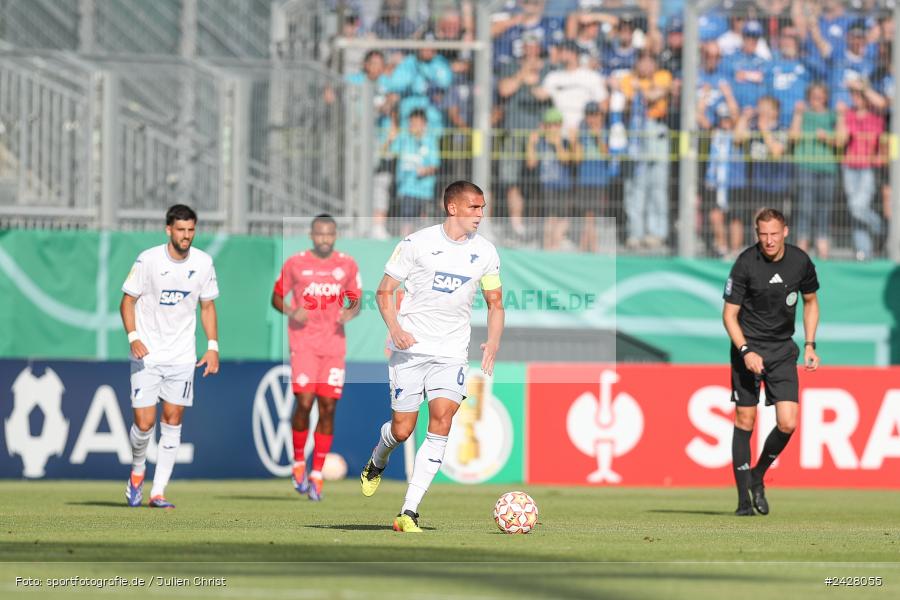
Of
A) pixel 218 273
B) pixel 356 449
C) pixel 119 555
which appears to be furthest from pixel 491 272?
pixel 218 273

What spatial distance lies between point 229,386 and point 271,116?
3.73 meters

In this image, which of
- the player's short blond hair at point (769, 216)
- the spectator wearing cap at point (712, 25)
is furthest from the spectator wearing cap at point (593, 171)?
the player's short blond hair at point (769, 216)

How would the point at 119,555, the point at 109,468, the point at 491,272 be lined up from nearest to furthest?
the point at 119,555 < the point at 491,272 < the point at 109,468

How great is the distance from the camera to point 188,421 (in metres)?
18.9

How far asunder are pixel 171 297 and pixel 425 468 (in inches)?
151

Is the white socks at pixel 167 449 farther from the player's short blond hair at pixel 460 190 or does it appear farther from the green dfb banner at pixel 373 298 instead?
the green dfb banner at pixel 373 298

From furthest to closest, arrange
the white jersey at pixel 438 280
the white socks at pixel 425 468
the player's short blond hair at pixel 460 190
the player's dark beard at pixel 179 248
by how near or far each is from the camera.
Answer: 1. the player's dark beard at pixel 179 248
2. the white jersey at pixel 438 280
3. the white socks at pixel 425 468
4. the player's short blond hair at pixel 460 190

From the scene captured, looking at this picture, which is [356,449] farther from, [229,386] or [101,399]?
[101,399]

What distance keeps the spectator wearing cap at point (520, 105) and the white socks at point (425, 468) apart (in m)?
10.3

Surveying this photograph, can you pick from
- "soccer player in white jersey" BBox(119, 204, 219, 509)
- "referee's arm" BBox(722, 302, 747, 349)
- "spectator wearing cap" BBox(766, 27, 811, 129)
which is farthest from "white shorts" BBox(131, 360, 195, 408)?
"spectator wearing cap" BBox(766, 27, 811, 129)

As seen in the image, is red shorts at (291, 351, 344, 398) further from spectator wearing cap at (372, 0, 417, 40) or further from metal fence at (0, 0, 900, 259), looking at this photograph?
spectator wearing cap at (372, 0, 417, 40)

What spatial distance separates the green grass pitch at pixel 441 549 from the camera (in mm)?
7438

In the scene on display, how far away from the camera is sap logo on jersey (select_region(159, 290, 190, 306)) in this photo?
A: 13.7m

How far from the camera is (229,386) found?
62.4 ft
